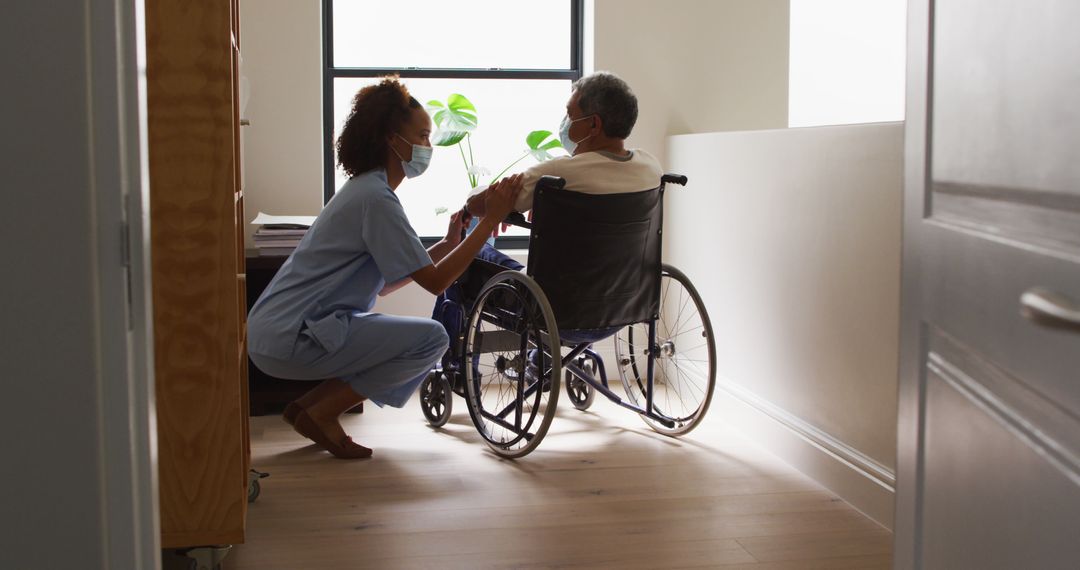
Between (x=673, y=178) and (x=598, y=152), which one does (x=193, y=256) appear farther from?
(x=673, y=178)

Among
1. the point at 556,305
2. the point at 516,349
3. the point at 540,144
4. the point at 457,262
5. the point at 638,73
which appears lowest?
the point at 516,349

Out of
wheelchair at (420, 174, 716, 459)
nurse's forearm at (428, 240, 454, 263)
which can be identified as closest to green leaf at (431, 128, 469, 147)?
nurse's forearm at (428, 240, 454, 263)

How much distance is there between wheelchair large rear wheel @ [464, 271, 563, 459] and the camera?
2998 mm

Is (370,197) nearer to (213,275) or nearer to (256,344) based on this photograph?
(256,344)

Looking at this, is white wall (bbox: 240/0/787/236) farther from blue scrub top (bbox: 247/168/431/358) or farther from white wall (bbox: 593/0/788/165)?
blue scrub top (bbox: 247/168/431/358)

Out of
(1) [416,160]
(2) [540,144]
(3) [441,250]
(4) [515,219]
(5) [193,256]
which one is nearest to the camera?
(5) [193,256]

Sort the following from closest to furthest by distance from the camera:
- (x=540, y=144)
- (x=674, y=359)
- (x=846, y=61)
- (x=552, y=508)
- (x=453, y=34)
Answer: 1. (x=552, y=508)
2. (x=674, y=359)
3. (x=540, y=144)
4. (x=453, y=34)
5. (x=846, y=61)

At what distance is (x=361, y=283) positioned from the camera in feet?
10.6

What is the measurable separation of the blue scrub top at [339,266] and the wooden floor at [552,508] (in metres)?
0.40

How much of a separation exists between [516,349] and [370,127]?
0.80m

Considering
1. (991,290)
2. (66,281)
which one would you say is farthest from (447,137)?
(66,281)

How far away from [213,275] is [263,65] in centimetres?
228

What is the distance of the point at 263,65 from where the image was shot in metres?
4.12

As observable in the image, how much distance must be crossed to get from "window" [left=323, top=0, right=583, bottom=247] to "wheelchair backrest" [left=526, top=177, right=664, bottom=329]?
1.40 m
